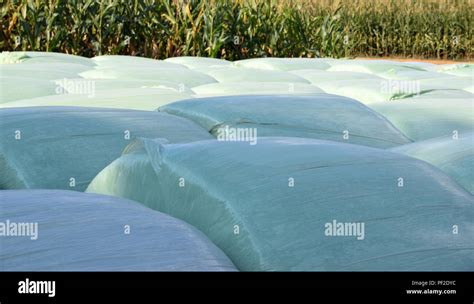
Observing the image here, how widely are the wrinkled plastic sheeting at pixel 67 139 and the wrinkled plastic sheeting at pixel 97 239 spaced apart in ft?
1.43

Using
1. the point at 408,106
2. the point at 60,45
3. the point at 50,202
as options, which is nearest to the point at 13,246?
the point at 50,202

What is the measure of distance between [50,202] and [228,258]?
0.28 metres

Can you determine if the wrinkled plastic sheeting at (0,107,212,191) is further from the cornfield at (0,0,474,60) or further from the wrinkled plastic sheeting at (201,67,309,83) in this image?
the cornfield at (0,0,474,60)

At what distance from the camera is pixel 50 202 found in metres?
1.07

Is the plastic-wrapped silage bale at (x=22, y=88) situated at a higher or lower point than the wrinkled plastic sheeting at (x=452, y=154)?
higher

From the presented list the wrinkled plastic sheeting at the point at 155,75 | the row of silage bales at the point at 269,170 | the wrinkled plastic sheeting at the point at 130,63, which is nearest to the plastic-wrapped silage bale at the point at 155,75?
the wrinkled plastic sheeting at the point at 155,75

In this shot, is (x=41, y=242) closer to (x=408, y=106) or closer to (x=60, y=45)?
(x=408, y=106)

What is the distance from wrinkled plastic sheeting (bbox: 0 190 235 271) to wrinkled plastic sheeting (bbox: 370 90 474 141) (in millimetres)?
1152

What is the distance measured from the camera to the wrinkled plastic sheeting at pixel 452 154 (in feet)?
4.71

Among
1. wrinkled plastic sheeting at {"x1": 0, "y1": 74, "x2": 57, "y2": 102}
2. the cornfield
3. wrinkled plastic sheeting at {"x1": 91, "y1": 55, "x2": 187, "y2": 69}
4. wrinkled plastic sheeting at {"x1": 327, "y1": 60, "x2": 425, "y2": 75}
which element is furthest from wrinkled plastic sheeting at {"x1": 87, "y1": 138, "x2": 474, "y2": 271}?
the cornfield

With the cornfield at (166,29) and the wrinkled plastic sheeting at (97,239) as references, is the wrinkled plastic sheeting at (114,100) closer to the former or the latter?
the wrinkled plastic sheeting at (97,239)

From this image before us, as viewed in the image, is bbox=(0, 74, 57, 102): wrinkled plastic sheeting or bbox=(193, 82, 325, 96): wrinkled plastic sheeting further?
bbox=(193, 82, 325, 96): wrinkled plastic sheeting

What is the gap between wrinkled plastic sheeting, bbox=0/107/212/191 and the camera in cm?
155

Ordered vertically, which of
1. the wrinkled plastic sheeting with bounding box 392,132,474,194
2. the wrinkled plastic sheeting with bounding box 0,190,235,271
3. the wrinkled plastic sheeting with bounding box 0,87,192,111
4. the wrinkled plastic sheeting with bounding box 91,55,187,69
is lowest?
the wrinkled plastic sheeting with bounding box 0,190,235,271
